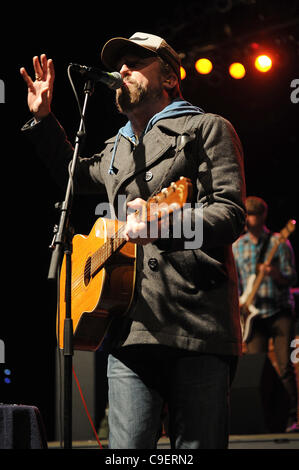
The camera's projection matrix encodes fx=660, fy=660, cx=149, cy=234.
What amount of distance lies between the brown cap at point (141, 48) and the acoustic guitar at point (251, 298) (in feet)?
15.3

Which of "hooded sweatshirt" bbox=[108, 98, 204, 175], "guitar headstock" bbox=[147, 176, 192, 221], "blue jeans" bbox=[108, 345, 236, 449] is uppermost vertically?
"hooded sweatshirt" bbox=[108, 98, 204, 175]

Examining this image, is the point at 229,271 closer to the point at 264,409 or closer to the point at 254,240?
the point at 264,409

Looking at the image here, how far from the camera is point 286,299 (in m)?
7.14

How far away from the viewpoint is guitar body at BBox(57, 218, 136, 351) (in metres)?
2.49

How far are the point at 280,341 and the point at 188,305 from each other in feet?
15.7

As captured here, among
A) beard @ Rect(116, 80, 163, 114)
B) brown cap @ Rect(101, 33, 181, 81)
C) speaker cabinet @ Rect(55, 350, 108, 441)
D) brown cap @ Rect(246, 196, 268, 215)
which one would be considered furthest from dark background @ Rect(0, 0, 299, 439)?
beard @ Rect(116, 80, 163, 114)

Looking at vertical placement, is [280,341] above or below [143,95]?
below

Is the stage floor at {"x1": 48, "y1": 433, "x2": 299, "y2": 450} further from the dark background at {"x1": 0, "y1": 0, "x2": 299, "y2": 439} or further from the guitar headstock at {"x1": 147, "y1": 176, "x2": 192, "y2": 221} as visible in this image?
the guitar headstock at {"x1": 147, "y1": 176, "x2": 192, "y2": 221}

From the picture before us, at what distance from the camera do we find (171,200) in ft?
7.25

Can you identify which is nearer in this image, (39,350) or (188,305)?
(188,305)

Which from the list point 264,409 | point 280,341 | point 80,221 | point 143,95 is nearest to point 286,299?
point 280,341

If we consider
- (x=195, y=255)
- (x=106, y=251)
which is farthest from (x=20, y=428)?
(x=195, y=255)

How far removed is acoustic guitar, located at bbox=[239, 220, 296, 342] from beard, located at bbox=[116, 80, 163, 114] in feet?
15.5
